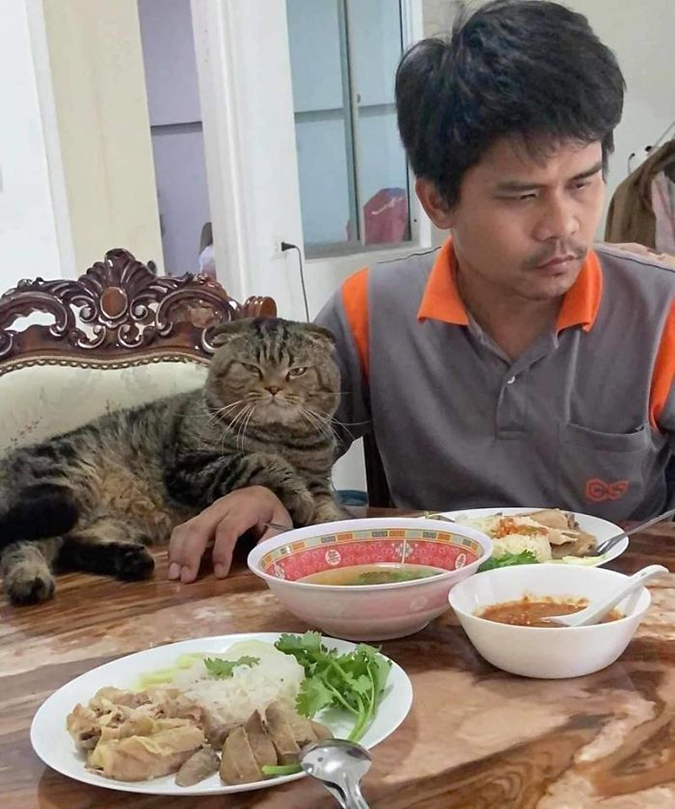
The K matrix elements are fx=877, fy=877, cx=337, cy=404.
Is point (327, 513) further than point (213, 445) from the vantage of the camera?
No

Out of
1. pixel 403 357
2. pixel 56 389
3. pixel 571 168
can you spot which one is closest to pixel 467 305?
pixel 403 357

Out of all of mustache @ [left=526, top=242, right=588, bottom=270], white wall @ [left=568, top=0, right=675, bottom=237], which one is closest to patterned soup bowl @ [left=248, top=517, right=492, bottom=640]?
mustache @ [left=526, top=242, right=588, bottom=270]

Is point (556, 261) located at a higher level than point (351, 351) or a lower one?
higher

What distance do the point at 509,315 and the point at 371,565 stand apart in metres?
0.57

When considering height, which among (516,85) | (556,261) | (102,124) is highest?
(102,124)

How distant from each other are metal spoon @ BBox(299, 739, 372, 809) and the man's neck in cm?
82

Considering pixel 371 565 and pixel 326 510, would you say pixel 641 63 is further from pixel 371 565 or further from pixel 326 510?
pixel 371 565

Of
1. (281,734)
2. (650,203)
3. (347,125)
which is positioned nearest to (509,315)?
(281,734)

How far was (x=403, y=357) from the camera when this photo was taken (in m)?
1.36

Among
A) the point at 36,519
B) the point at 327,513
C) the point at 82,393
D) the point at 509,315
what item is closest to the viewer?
the point at 36,519

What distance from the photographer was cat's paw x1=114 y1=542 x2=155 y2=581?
3.35 ft

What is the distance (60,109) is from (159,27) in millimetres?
1774

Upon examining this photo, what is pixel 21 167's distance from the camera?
2.21m

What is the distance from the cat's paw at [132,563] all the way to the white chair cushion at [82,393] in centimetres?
53
